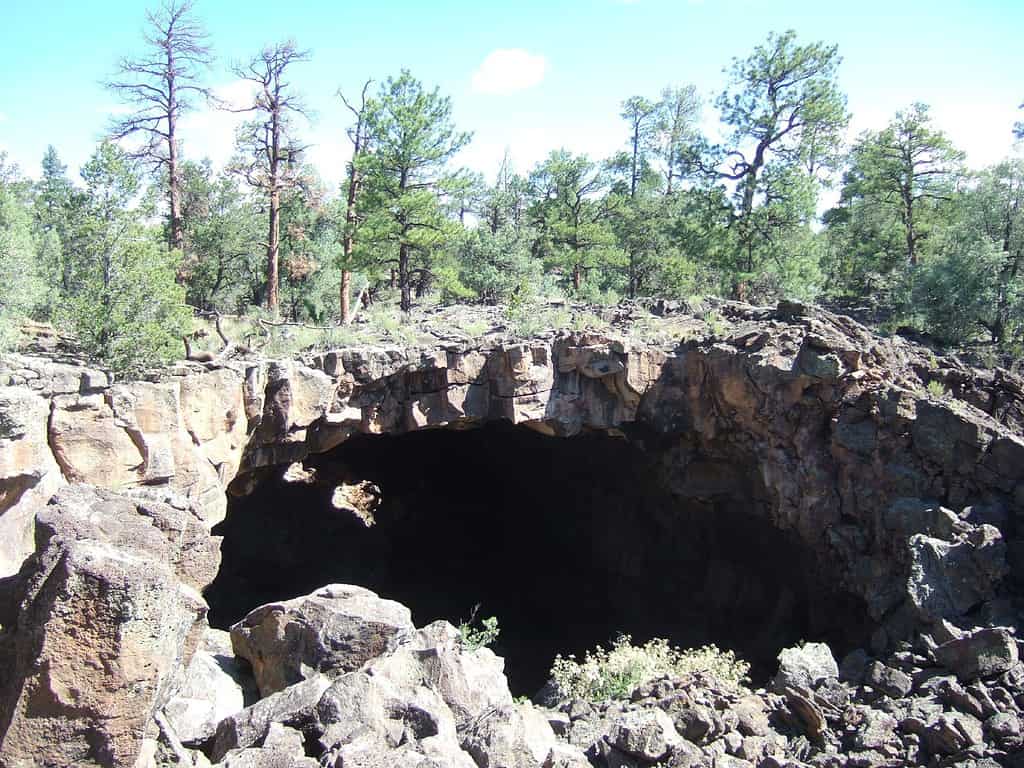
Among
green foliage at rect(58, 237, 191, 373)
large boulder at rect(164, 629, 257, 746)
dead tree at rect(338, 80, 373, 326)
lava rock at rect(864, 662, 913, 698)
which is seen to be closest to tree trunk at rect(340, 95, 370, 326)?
dead tree at rect(338, 80, 373, 326)

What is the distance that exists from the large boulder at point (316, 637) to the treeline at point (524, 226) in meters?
5.45

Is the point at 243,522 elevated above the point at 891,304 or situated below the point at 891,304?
below

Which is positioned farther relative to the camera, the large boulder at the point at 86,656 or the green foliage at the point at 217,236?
the green foliage at the point at 217,236

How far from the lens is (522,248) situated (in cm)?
2641

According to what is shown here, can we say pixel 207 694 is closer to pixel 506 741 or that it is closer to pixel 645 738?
pixel 506 741

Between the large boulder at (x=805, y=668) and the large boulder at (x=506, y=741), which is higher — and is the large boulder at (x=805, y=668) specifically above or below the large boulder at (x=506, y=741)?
below

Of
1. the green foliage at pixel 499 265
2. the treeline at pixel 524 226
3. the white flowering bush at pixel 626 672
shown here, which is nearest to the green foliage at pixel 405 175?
the treeline at pixel 524 226

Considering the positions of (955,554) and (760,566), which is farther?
(760,566)

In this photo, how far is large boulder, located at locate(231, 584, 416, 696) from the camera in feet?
28.2

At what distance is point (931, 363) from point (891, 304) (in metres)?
5.22

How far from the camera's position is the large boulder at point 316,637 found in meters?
8.59

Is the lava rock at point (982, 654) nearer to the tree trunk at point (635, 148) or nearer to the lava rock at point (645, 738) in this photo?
the lava rock at point (645, 738)

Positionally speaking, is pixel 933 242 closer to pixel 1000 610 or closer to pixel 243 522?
pixel 1000 610

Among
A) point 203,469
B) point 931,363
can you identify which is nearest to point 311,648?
point 203,469
